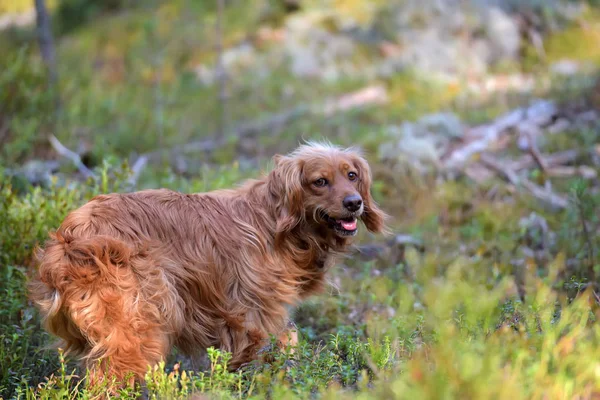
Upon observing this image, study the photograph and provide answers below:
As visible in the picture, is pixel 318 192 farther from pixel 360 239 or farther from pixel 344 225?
pixel 360 239

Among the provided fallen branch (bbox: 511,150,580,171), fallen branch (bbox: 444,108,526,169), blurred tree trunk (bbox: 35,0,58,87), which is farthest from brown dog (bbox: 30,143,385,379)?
blurred tree trunk (bbox: 35,0,58,87)

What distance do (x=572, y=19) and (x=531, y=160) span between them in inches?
367

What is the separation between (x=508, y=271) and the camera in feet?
20.5

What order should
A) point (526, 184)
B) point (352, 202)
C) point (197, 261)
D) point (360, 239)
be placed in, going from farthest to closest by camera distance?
→ point (526, 184) < point (360, 239) < point (352, 202) < point (197, 261)

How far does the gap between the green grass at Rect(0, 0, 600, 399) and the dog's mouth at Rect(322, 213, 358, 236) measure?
71cm

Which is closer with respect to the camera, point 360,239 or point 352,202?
point 352,202

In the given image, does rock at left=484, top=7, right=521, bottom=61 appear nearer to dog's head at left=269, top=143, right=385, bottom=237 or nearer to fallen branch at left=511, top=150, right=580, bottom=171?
fallen branch at left=511, top=150, right=580, bottom=171

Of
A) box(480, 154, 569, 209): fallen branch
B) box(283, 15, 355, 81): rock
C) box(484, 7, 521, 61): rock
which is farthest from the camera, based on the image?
box(484, 7, 521, 61): rock

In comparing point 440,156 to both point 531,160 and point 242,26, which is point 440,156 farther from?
point 242,26

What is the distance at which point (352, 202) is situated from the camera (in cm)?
458

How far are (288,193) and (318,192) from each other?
23cm

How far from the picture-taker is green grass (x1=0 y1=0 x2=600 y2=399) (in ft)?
9.90

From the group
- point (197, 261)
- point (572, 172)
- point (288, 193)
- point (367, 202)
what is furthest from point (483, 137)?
point (197, 261)

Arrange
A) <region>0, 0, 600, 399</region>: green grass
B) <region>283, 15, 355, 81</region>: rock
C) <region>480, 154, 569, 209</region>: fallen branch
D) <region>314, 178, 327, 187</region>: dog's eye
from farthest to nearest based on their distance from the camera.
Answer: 1. <region>283, 15, 355, 81</region>: rock
2. <region>480, 154, 569, 209</region>: fallen branch
3. <region>314, 178, 327, 187</region>: dog's eye
4. <region>0, 0, 600, 399</region>: green grass
